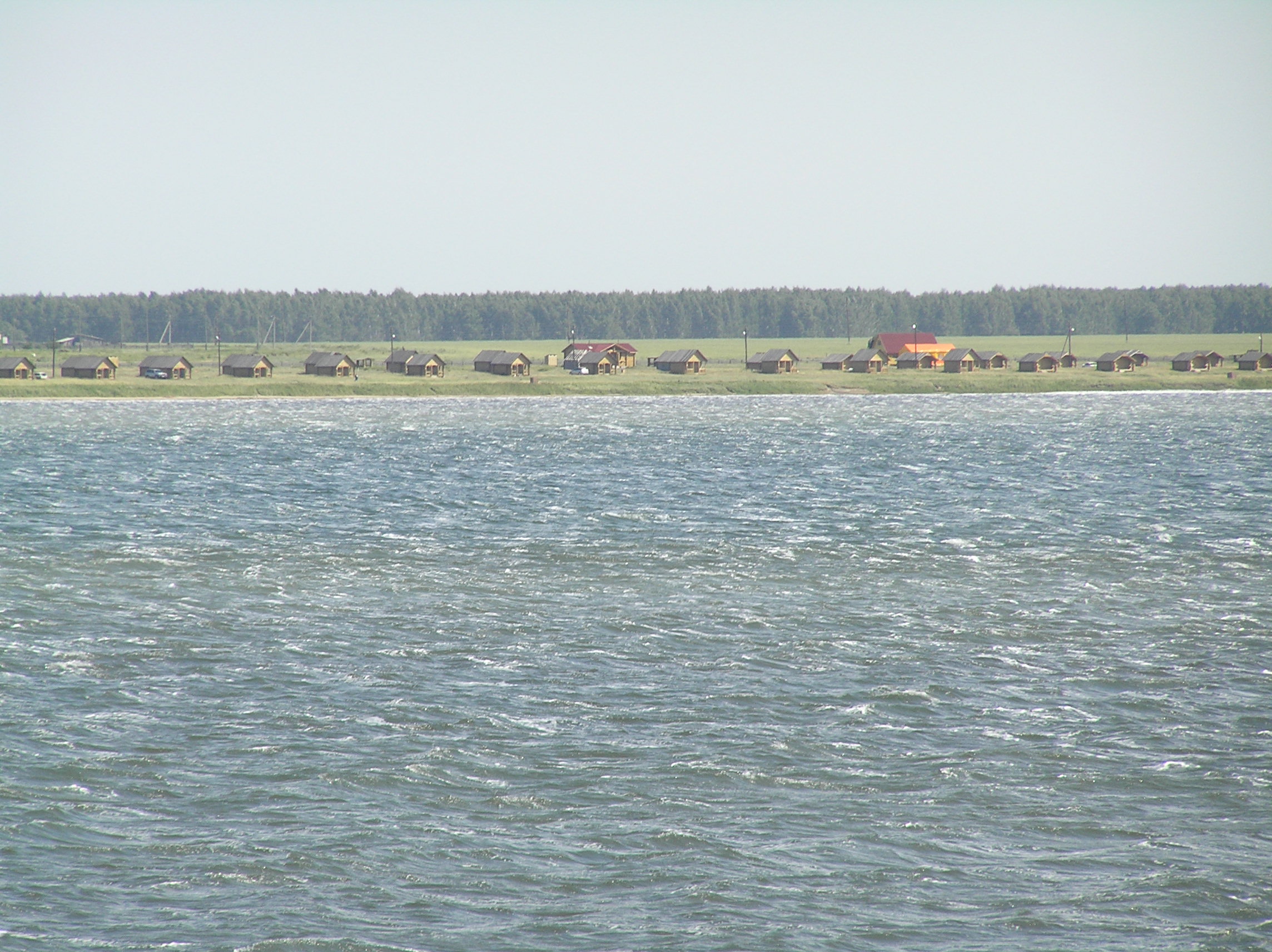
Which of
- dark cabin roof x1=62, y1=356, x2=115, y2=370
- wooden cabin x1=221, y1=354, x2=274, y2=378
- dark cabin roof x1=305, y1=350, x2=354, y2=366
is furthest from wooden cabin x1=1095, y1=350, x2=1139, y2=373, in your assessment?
dark cabin roof x1=62, y1=356, x2=115, y2=370

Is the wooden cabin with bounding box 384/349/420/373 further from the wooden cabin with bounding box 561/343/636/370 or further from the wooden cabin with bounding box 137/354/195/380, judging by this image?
the wooden cabin with bounding box 137/354/195/380

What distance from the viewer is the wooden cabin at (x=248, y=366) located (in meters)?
150

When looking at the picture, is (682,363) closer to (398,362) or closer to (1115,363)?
Result: (398,362)

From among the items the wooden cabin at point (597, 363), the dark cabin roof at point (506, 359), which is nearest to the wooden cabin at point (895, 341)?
the wooden cabin at point (597, 363)

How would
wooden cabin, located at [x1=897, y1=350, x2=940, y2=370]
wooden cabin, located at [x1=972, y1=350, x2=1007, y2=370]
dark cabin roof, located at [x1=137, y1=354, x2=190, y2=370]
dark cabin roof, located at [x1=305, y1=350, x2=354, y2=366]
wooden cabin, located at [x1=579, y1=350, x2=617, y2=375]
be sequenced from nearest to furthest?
dark cabin roof, located at [x1=137, y1=354, x2=190, y2=370] → dark cabin roof, located at [x1=305, y1=350, x2=354, y2=366] → wooden cabin, located at [x1=579, y1=350, x2=617, y2=375] → wooden cabin, located at [x1=972, y1=350, x2=1007, y2=370] → wooden cabin, located at [x1=897, y1=350, x2=940, y2=370]

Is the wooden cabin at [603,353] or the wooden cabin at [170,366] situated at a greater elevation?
the wooden cabin at [603,353]

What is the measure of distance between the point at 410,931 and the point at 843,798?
5.32 meters

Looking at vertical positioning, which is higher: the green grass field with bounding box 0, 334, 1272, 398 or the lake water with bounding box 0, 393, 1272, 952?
the green grass field with bounding box 0, 334, 1272, 398

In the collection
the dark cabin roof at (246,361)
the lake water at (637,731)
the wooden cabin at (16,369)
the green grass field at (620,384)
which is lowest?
the lake water at (637,731)

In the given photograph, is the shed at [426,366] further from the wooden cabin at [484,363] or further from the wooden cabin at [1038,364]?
the wooden cabin at [1038,364]

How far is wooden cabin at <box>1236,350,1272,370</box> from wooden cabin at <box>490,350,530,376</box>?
94.7 metres

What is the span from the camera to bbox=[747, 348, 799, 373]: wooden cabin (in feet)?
516

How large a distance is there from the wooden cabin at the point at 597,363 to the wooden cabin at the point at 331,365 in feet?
98.8

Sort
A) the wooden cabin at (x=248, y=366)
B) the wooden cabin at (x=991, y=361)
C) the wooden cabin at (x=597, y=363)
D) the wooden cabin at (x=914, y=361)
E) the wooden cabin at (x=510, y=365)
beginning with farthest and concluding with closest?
the wooden cabin at (x=914, y=361)
the wooden cabin at (x=991, y=361)
the wooden cabin at (x=597, y=363)
the wooden cabin at (x=510, y=365)
the wooden cabin at (x=248, y=366)
